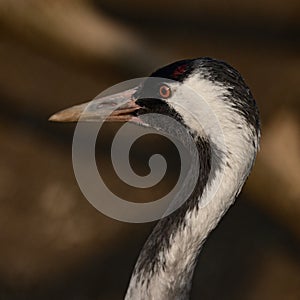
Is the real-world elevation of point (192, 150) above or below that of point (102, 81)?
below

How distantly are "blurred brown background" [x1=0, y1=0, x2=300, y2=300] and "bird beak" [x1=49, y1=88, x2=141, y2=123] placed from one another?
1.19 meters

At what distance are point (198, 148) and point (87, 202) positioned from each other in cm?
147

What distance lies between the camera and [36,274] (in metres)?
3.68

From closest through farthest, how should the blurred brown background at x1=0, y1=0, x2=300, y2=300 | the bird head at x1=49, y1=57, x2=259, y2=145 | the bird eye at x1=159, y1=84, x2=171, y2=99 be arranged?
the bird head at x1=49, y1=57, x2=259, y2=145
the bird eye at x1=159, y1=84, x2=171, y2=99
the blurred brown background at x1=0, y1=0, x2=300, y2=300

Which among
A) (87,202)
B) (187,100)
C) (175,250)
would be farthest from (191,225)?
(87,202)

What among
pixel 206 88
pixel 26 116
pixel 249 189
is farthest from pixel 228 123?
pixel 26 116

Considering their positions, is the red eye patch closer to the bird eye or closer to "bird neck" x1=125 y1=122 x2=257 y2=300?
the bird eye

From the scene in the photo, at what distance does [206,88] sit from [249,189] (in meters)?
1.42

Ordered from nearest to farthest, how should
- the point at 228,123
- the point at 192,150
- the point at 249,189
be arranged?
the point at 228,123, the point at 192,150, the point at 249,189

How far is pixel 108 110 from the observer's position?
2406mm

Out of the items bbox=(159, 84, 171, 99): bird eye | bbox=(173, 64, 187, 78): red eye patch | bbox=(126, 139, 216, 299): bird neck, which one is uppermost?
bbox=(173, 64, 187, 78): red eye patch

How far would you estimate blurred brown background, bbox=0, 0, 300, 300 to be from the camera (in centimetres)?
365

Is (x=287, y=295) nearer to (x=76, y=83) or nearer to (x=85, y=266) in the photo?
(x=85, y=266)

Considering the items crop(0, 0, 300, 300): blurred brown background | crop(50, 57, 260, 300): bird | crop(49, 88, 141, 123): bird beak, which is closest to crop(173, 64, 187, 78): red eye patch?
crop(50, 57, 260, 300): bird
